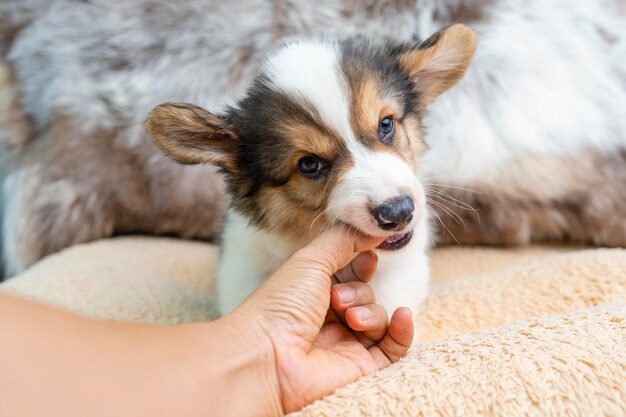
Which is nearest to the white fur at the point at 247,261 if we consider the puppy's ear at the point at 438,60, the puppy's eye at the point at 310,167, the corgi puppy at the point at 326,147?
the corgi puppy at the point at 326,147

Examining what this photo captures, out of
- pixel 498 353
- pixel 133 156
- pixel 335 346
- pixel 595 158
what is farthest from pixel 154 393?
pixel 595 158

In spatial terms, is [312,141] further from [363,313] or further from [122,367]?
[122,367]

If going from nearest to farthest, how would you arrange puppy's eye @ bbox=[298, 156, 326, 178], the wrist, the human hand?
1. the wrist
2. the human hand
3. puppy's eye @ bbox=[298, 156, 326, 178]

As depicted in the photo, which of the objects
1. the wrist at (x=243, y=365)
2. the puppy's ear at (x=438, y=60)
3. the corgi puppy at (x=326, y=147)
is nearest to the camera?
the wrist at (x=243, y=365)

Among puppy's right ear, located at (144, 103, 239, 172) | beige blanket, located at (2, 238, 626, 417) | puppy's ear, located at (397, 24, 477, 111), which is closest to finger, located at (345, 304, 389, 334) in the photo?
beige blanket, located at (2, 238, 626, 417)

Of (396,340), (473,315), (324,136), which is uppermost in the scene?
(324,136)

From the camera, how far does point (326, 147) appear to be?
159 cm

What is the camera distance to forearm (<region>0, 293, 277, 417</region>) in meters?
0.92

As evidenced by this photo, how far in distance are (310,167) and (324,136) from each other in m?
0.11

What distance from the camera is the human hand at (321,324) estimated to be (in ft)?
4.21

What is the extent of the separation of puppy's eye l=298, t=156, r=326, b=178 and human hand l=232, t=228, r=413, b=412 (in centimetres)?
20

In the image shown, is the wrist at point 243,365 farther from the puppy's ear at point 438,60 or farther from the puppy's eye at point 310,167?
the puppy's ear at point 438,60

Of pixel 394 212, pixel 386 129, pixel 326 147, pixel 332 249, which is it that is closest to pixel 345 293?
pixel 332 249

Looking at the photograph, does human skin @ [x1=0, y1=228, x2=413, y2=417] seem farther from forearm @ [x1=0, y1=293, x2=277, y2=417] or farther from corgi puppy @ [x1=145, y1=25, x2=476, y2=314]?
corgi puppy @ [x1=145, y1=25, x2=476, y2=314]
